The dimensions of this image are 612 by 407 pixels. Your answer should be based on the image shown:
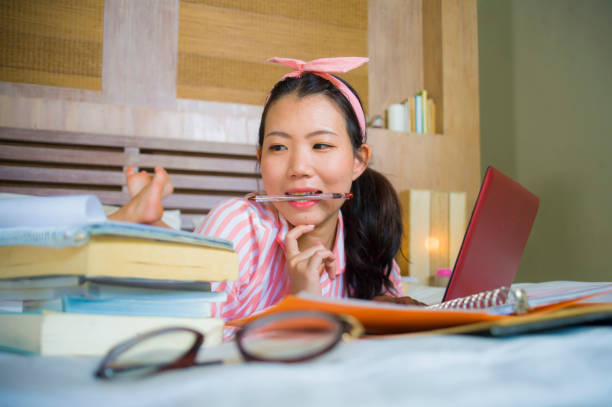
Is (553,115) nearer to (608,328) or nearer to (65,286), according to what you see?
(608,328)

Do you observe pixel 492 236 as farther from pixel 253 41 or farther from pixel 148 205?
pixel 253 41

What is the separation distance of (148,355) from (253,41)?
2.52 meters

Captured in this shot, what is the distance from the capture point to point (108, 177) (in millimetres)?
2094

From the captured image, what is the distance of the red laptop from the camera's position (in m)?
0.66

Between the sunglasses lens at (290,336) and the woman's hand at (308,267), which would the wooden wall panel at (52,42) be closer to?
the woman's hand at (308,267)

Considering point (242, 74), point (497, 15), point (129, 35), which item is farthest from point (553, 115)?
point (129, 35)

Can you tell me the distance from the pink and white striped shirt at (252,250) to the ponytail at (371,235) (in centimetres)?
26

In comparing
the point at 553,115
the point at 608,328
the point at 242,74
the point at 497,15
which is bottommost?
the point at 608,328

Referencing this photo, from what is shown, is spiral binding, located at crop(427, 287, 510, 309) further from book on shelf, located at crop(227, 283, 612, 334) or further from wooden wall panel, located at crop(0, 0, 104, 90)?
wooden wall panel, located at crop(0, 0, 104, 90)

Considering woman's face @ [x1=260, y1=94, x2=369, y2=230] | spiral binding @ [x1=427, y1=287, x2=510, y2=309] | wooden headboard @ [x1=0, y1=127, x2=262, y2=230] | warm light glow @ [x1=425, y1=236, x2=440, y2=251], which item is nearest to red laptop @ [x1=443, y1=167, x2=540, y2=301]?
spiral binding @ [x1=427, y1=287, x2=510, y2=309]

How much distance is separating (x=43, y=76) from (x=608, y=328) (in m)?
2.50

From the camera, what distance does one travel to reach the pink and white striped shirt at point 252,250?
979 millimetres

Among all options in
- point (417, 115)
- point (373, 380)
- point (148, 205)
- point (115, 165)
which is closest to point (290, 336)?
point (373, 380)

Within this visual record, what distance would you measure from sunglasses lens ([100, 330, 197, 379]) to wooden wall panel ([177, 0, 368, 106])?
226 centimetres
